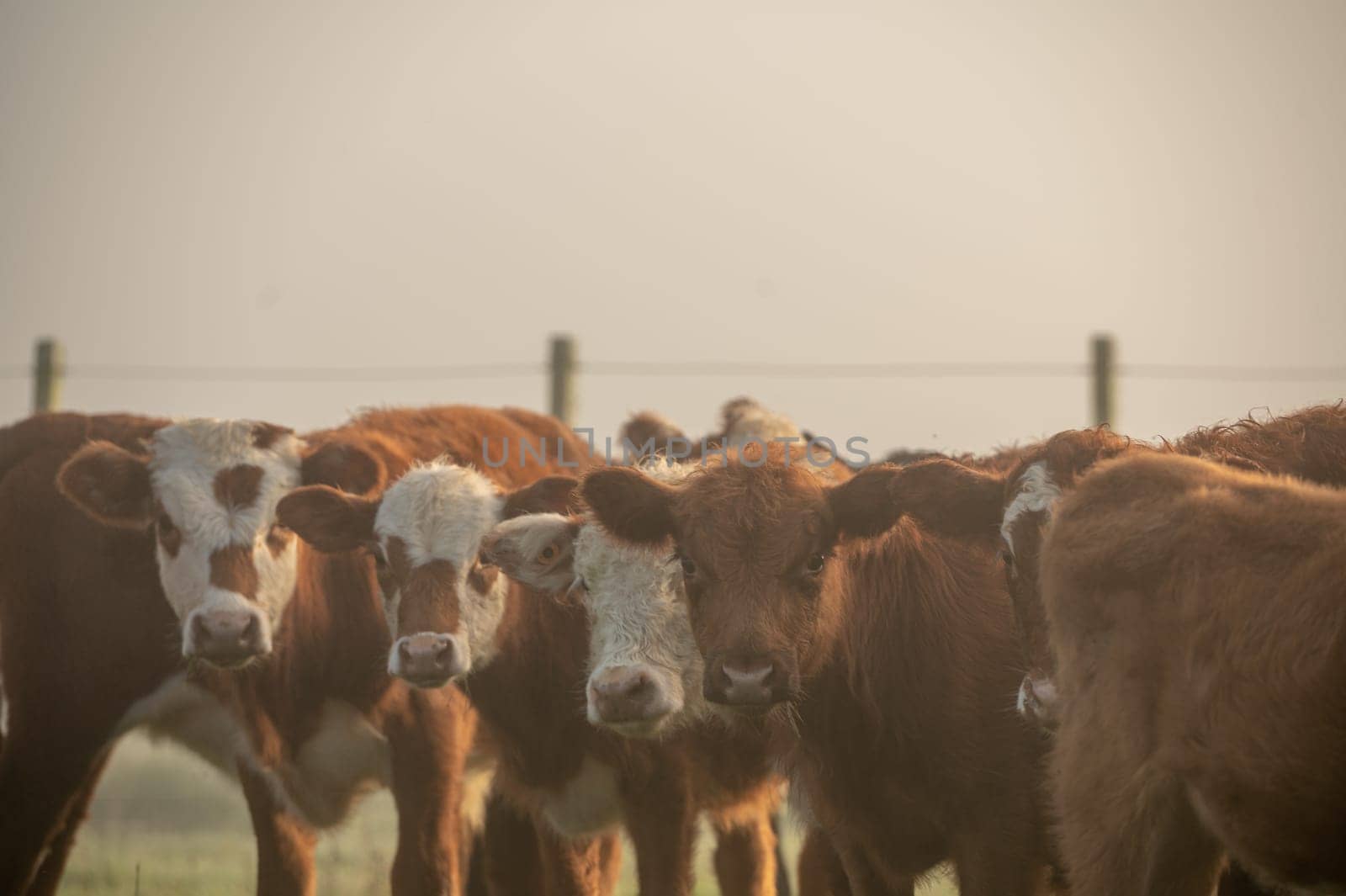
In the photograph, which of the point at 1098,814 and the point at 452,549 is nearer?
the point at 1098,814

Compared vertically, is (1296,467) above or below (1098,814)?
above

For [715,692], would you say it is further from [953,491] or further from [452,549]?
[452,549]

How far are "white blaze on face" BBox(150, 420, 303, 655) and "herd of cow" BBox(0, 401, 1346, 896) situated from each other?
0.9 inches

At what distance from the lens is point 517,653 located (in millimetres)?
6887

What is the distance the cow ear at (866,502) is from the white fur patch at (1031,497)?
0.47 m

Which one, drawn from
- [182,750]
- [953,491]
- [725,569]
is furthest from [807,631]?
[182,750]

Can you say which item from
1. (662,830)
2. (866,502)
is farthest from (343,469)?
(866,502)

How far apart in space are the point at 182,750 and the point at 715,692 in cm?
403

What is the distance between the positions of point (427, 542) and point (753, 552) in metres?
1.77

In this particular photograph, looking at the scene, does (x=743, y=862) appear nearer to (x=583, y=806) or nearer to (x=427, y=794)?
(x=583, y=806)

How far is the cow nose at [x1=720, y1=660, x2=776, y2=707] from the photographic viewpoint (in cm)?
522

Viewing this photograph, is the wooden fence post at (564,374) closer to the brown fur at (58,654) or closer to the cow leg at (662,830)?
the brown fur at (58,654)

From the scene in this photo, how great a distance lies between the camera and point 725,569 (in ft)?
18.1

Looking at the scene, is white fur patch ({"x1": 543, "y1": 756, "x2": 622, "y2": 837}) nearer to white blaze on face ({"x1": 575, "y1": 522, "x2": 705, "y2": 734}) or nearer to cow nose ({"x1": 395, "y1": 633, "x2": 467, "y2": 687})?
white blaze on face ({"x1": 575, "y1": 522, "x2": 705, "y2": 734})
